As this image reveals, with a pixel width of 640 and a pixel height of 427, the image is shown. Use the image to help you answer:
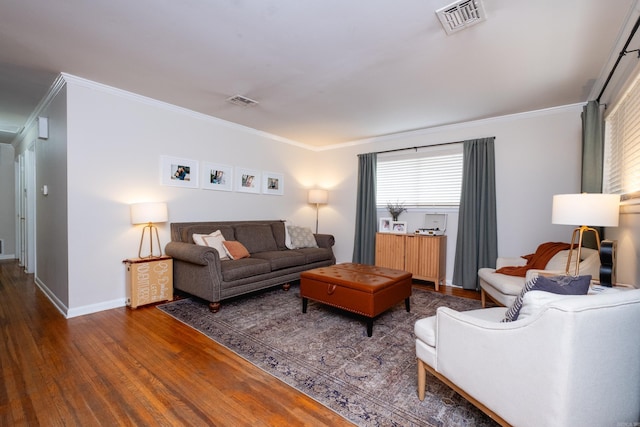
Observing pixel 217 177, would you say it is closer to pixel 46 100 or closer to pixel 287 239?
pixel 287 239

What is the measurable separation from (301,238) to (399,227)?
1.57 metres

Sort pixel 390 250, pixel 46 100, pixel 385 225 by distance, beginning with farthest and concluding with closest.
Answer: pixel 385 225 < pixel 390 250 < pixel 46 100

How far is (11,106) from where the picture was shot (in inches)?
143

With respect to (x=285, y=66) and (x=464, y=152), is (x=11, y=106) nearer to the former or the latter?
(x=285, y=66)

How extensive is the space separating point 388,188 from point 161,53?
3694 mm

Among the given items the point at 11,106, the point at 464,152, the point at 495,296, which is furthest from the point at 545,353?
the point at 11,106

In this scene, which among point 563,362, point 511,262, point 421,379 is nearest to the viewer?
point 563,362

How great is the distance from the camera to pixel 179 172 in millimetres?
3773

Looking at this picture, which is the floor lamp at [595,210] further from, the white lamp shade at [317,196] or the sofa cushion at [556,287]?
the white lamp shade at [317,196]

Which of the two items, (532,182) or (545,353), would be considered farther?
(532,182)

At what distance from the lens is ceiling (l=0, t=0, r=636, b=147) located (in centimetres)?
190

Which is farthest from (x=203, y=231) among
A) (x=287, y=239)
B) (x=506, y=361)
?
(x=506, y=361)

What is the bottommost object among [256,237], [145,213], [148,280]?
[148,280]

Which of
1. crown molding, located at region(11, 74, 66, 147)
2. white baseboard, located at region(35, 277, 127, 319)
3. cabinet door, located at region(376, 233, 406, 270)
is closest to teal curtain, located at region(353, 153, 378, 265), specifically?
cabinet door, located at region(376, 233, 406, 270)
